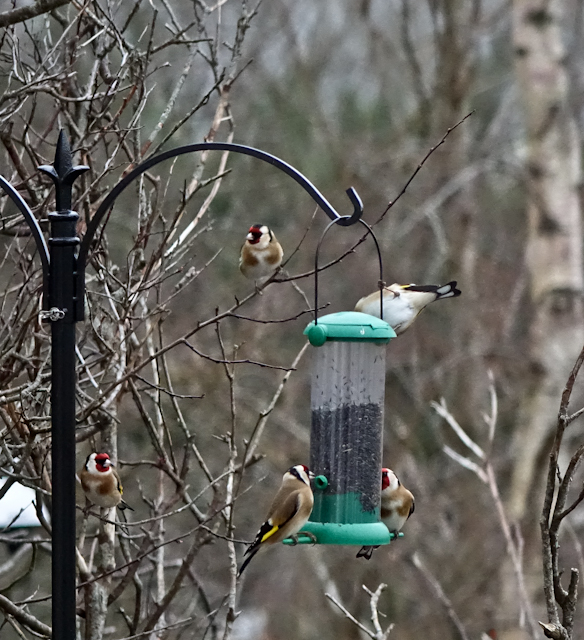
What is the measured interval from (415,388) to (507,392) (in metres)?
1.12

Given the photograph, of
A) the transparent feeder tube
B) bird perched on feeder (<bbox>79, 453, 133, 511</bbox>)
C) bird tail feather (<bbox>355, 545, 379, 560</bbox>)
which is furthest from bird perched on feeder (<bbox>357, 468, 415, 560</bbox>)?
bird perched on feeder (<bbox>79, 453, 133, 511</bbox>)

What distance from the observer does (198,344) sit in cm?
1246

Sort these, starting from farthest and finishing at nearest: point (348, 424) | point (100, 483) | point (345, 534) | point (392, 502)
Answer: point (100, 483)
point (392, 502)
point (348, 424)
point (345, 534)

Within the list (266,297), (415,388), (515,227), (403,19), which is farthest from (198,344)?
(515,227)

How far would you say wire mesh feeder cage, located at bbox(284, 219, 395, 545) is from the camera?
14.2ft

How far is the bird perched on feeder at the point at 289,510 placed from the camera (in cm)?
430

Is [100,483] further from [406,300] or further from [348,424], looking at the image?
[406,300]

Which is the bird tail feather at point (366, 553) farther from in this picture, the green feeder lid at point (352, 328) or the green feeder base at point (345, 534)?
the green feeder lid at point (352, 328)

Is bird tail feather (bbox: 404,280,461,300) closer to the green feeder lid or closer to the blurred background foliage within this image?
the green feeder lid

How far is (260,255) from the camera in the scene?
655cm

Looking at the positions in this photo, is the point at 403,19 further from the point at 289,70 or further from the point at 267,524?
the point at 267,524

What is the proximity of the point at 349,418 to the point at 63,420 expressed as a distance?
1.71m

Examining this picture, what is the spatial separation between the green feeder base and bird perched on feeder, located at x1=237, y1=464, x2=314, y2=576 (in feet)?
0.17

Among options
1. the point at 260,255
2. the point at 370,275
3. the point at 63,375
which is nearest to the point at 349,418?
the point at 63,375
